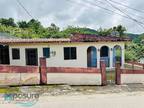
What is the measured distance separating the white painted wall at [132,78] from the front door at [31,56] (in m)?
8.37

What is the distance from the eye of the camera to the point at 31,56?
77.4 ft

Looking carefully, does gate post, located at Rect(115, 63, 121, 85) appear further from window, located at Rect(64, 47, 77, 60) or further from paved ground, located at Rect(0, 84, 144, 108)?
window, located at Rect(64, 47, 77, 60)

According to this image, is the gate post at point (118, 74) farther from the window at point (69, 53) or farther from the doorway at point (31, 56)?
the doorway at point (31, 56)

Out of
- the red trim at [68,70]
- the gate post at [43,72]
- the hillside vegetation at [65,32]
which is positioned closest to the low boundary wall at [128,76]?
the red trim at [68,70]

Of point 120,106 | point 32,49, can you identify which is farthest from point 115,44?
point 120,106

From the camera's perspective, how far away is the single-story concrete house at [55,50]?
23183 millimetres

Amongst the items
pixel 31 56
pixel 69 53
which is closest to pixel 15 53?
pixel 31 56

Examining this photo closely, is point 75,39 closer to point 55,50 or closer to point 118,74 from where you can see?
point 55,50

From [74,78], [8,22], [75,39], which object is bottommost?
[74,78]

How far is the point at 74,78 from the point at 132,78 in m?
3.99

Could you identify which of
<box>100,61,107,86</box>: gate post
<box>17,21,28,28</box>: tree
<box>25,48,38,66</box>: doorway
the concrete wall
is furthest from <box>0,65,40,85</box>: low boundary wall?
<box>17,21,28,28</box>: tree

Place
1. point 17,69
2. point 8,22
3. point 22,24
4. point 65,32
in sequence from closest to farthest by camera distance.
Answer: point 17,69
point 65,32
point 8,22
point 22,24

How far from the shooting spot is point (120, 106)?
1162 cm

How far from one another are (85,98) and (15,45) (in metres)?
11.2
